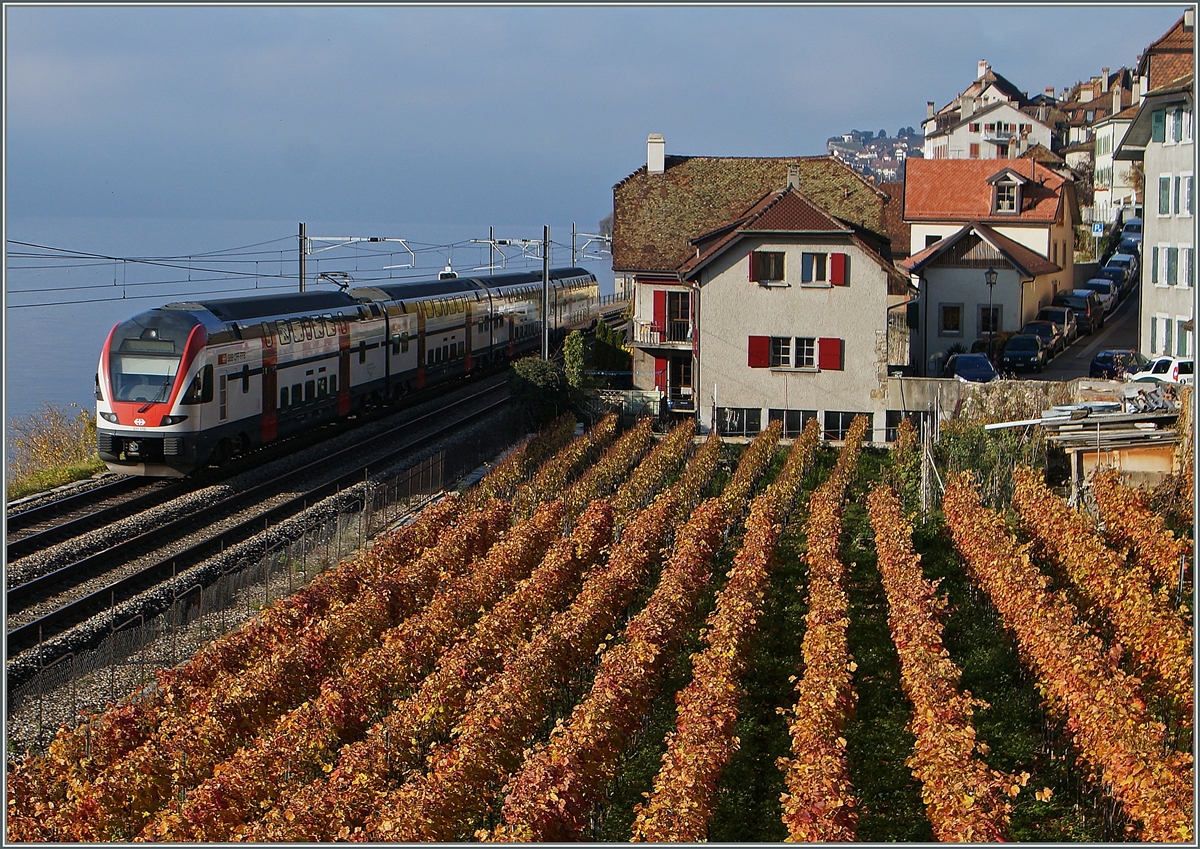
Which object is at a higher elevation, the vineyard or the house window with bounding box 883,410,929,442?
the house window with bounding box 883,410,929,442

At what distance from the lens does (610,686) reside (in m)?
16.2

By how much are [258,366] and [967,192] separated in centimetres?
3804

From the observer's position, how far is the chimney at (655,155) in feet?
166

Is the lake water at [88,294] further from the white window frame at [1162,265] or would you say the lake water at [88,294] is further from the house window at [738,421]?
the white window frame at [1162,265]

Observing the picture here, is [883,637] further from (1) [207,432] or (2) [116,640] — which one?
(1) [207,432]

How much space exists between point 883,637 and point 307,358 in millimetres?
19576

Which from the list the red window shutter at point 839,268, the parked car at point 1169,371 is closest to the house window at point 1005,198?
the parked car at point 1169,371

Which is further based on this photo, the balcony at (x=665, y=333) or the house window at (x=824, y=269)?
the balcony at (x=665, y=333)

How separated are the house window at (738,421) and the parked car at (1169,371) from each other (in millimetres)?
10816

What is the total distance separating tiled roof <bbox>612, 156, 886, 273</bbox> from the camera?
48.2 metres

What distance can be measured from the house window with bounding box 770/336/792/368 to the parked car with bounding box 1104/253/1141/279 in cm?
3593

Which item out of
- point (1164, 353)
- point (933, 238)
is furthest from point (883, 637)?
point (933, 238)

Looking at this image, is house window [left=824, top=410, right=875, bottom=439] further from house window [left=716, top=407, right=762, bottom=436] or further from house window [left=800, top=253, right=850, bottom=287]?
house window [left=800, top=253, right=850, bottom=287]

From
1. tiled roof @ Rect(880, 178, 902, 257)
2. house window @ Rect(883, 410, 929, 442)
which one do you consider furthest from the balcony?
tiled roof @ Rect(880, 178, 902, 257)
